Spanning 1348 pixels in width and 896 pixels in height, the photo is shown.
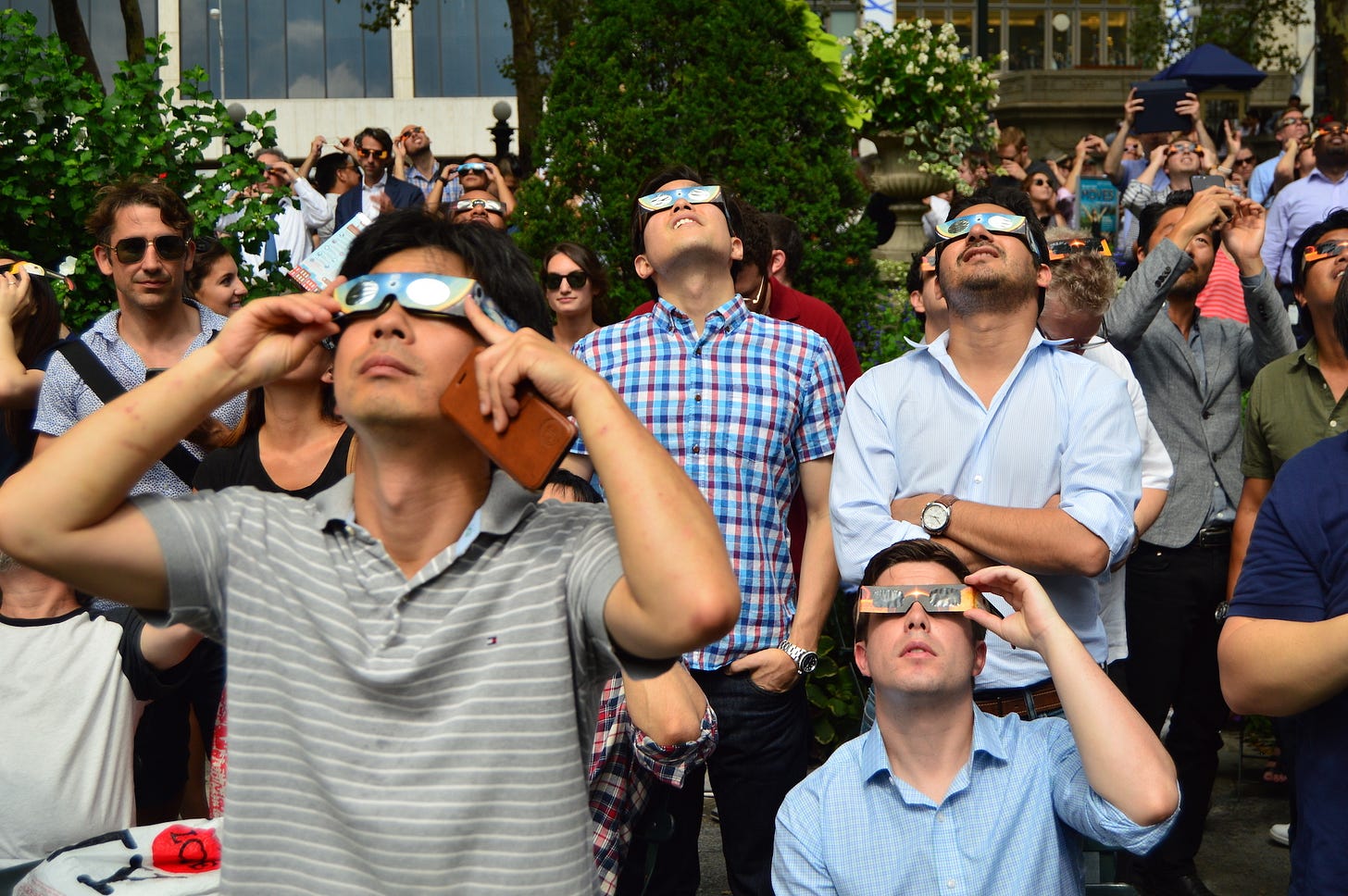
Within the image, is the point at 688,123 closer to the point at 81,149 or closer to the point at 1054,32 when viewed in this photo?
the point at 81,149

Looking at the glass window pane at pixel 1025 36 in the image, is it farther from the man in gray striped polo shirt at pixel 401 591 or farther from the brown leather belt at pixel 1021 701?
the man in gray striped polo shirt at pixel 401 591

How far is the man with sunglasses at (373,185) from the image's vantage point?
1072cm

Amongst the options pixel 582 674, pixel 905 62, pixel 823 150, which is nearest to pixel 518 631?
pixel 582 674

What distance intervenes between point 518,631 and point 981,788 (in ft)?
5.36

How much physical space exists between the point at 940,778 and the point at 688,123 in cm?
449

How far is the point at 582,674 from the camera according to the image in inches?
85.0

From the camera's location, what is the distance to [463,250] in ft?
7.77

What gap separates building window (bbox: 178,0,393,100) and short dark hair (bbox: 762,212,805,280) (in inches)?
1708

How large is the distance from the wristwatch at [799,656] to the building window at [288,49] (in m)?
46.1

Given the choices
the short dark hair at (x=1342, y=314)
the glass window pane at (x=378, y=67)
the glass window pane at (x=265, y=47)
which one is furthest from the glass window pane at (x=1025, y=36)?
the short dark hair at (x=1342, y=314)

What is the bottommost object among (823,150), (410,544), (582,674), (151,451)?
(582,674)

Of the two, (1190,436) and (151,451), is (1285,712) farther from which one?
(1190,436)

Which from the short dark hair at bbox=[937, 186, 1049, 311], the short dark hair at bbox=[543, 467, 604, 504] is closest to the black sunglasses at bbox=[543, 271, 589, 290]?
the short dark hair at bbox=[937, 186, 1049, 311]

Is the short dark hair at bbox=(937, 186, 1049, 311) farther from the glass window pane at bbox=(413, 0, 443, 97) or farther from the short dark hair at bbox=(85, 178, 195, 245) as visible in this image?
the glass window pane at bbox=(413, 0, 443, 97)
